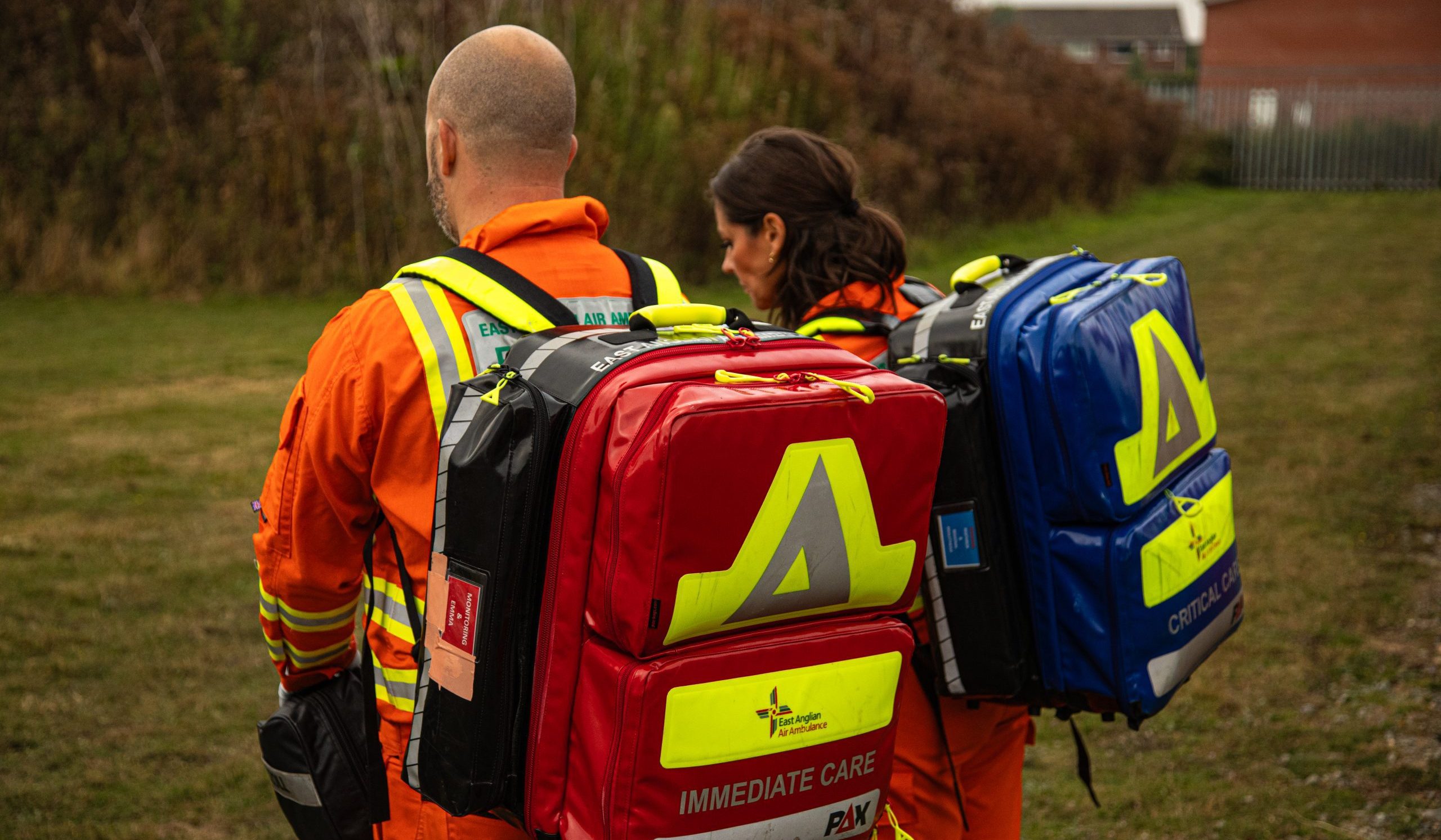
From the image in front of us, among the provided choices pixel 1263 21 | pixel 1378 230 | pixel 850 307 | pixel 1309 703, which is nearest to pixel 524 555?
pixel 850 307

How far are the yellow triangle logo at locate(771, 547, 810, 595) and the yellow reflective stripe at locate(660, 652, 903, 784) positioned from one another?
12cm

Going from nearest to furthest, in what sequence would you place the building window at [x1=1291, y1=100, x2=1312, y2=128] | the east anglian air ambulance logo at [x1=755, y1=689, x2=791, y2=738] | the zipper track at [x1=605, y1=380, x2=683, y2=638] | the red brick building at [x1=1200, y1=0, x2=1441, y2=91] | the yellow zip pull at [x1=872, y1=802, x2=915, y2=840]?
the zipper track at [x1=605, y1=380, x2=683, y2=638]
the east anglian air ambulance logo at [x1=755, y1=689, x2=791, y2=738]
the yellow zip pull at [x1=872, y1=802, x2=915, y2=840]
the building window at [x1=1291, y1=100, x2=1312, y2=128]
the red brick building at [x1=1200, y1=0, x2=1441, y2=91]

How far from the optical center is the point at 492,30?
222 cm

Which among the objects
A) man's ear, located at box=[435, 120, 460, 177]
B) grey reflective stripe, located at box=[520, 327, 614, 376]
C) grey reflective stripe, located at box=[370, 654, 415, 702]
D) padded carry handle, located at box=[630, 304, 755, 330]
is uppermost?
man's ear, located at box=[435, 120, 460, 177]

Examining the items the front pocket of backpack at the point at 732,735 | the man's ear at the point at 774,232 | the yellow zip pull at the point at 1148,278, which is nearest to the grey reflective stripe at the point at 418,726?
the front pocket of backpack at the point at 732,735

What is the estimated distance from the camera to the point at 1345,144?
2694cm

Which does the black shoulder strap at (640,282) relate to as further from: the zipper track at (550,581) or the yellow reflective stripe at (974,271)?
the yellow reflective stripe at (974,271)

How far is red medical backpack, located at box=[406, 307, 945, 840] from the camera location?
1.63 m

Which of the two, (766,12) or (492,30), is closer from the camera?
(492,30)

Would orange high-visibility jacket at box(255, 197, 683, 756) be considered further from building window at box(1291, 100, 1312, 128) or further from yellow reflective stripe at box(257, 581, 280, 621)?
building window at box(1291, 100, 1312, 128)

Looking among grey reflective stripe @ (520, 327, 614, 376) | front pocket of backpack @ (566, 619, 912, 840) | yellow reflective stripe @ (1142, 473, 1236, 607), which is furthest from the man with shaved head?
yellow reflective stripe @ (1142, 473, 1236, 607)

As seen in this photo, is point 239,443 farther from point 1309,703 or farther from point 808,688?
point 808,688

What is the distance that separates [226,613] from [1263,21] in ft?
150

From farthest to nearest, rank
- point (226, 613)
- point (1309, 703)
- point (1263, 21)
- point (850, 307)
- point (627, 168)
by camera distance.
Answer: point (1263, 21), point (627, 168), point (226, 613), point (1309, 703), point (850, 307)
